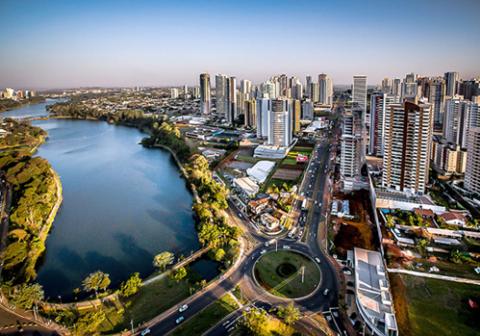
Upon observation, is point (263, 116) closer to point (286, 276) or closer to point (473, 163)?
point (473, 163)

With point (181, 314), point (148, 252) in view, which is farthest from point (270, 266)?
point (148, 252)

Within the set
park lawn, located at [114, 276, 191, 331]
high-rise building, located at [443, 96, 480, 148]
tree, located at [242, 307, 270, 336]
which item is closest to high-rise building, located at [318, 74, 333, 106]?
high-rise building, located at [443, 96, 480, 148]

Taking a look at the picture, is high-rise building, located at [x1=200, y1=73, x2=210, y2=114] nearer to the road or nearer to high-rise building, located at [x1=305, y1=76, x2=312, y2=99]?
high-rise building, located at [x1=305, y1=76, x2=312, y2=99]

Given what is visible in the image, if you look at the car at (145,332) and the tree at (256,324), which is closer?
the tree at (256,324)

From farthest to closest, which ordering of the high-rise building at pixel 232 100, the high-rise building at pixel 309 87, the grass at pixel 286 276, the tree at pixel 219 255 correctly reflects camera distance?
the high-rise building at pixel 309 87
the high-rise building at pixel 232 100
the tree at pixel 219 255
the grass at pixel 286 276

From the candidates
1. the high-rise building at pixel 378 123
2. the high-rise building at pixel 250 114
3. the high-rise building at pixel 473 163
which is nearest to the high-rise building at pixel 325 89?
the high-rise building at pixel 250 114

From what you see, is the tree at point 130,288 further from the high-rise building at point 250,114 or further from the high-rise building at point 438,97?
the high-rise building at point 438,97
